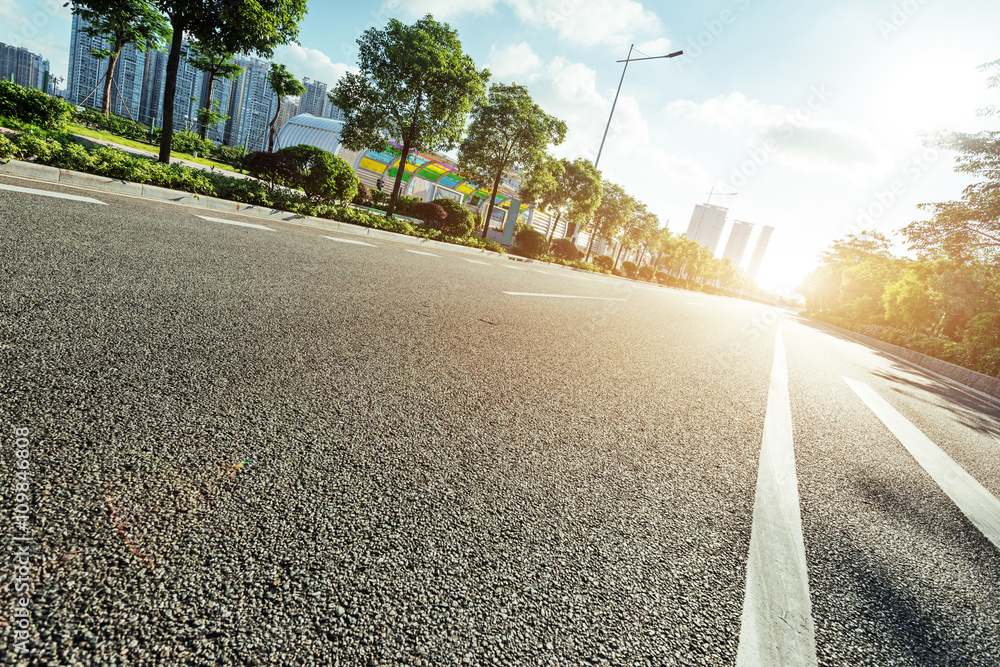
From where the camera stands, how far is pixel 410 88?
1786 cm

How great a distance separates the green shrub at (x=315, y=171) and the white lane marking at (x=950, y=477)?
12.5 meters

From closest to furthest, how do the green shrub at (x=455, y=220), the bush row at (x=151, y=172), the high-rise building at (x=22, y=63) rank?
the bush row at (x=151, y=172) < the green shrub at (x=455, y=220) < the high-rise building at (x=22, y=63)

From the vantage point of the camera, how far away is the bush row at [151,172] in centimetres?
732

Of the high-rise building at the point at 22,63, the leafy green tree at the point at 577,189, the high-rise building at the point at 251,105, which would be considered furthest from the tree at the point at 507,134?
the high-rise building at the point at 22,63

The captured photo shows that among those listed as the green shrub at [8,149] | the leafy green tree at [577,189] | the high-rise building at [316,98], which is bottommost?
the green shrub at [8,149]

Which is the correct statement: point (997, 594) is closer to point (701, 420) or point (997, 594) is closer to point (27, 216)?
point (701, 420)

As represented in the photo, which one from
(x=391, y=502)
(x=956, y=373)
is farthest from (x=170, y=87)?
(x=956, y=373)

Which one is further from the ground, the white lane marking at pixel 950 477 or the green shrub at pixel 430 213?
the green shrub at pixel 430 213

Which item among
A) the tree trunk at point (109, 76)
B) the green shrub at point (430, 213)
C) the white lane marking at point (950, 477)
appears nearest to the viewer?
the white lane marking at point (950, 477)

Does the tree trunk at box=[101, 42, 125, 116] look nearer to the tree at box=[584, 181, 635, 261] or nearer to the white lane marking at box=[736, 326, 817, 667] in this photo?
the tree at box=[584, 181, 635, 261]

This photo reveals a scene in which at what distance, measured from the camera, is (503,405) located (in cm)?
239

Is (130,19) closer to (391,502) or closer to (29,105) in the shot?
(29,105)

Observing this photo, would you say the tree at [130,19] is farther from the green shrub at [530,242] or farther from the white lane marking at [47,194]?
the green shrub at [530,242]

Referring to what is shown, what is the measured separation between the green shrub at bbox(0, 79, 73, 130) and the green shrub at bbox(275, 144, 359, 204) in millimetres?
6914
